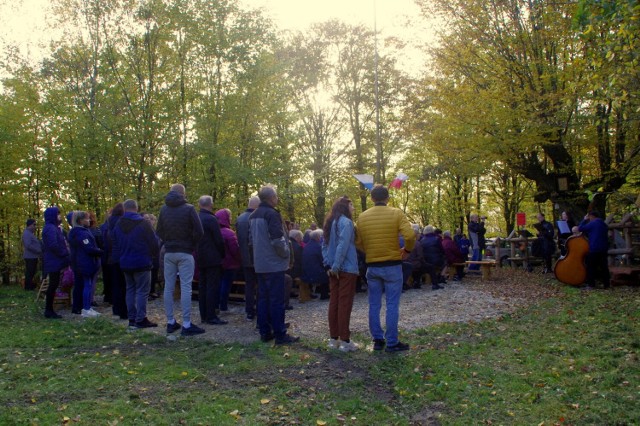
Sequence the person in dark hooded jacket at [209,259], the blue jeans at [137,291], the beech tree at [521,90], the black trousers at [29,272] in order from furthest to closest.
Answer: the black trousers at [29,272]
the beech tree at [521,90]
the person in dark hooded jacket at [209,259]
the blue jeans at [137,291]

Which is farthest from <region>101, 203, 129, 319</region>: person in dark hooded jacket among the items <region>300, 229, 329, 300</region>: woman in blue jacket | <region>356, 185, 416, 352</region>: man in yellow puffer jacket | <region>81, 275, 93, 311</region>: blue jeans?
<region>356, 185, 416, 352</region>: man in yellow puffer jacket

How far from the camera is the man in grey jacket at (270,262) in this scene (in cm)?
723

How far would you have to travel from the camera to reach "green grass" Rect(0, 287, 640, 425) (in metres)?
4.66

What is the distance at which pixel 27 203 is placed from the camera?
20219 mm

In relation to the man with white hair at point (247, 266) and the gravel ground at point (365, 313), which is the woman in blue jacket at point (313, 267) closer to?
the gravel ground at point (365, 313)

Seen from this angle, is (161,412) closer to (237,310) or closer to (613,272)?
(237,310)

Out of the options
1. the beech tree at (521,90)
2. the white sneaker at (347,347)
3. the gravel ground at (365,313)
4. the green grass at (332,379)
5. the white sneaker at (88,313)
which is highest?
the beech tree at (521,90)

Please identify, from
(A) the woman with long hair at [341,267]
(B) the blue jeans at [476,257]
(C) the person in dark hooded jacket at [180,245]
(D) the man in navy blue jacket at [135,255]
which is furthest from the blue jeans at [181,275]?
(B) the blue jeans at [476,257]

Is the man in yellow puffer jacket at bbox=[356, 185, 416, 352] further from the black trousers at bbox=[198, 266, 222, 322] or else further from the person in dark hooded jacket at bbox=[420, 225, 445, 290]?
the person in dark hooded jacket at bbox=[420, 225, 445, 290]

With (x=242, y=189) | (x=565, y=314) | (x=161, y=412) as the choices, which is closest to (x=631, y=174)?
(x=565, y=314)

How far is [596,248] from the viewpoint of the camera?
479 inches

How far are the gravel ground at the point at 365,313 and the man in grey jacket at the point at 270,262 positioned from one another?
19.1 inches

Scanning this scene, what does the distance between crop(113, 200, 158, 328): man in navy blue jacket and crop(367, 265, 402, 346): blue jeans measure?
3.58m

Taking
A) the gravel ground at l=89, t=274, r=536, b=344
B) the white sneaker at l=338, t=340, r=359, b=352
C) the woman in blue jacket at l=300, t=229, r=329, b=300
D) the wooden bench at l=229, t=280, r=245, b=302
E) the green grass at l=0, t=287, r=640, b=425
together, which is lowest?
the green grass at l=0, t=287, r=640, b=425
